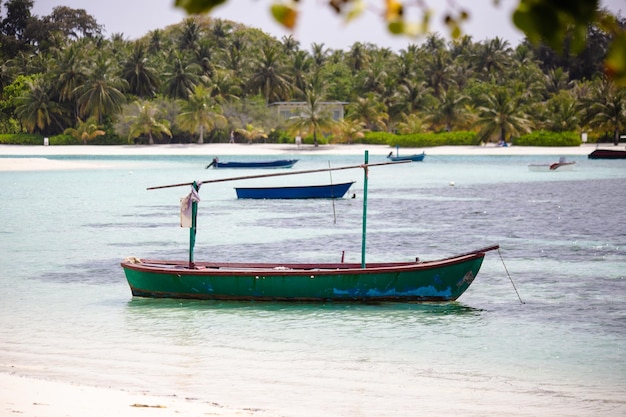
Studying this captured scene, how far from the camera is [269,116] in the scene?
98062 millimetres

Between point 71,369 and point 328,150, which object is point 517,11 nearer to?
point 71,369

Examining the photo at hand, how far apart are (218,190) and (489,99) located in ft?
119

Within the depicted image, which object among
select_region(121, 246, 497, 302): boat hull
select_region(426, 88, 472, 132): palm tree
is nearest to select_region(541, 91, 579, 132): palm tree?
select_region(426, 88, 472, 132): palm tree

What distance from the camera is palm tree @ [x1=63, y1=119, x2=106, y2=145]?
9706 centimetres

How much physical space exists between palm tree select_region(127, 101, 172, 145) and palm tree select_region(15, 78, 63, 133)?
8847 millimetres

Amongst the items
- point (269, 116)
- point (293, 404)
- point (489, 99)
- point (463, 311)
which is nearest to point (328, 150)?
point (269, 116)

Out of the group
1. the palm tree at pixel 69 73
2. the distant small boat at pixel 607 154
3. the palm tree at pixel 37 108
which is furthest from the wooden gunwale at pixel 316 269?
the palm tree at pixel 37 108

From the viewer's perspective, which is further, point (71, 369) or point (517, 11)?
point (71, 369)

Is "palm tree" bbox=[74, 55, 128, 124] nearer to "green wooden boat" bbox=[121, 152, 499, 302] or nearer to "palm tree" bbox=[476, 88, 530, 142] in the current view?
"palm tree" bbox=[476, 88, 530, 142]

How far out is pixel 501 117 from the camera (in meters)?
85.1

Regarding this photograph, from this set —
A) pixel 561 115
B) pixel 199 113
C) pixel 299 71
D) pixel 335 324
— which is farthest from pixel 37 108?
pixel 335 324

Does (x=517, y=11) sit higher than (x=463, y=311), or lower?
higher

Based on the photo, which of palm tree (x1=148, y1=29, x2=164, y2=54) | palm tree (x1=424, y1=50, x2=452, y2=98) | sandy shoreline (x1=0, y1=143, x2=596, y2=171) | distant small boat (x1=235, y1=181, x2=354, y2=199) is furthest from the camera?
palm tree (x1=148, y1=29, x2=164, y2=54)

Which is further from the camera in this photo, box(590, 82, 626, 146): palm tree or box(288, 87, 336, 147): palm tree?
box(288, 87, 336, 147): palm tree
